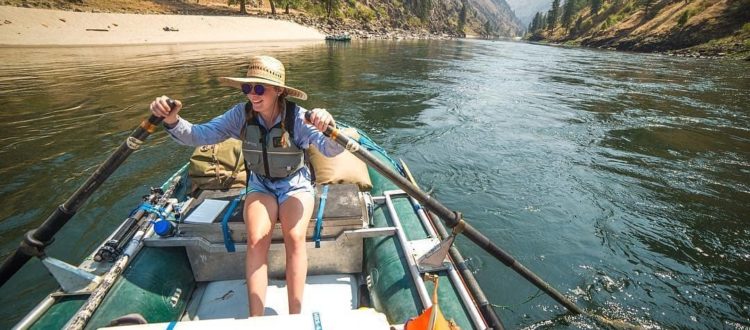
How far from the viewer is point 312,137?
3.95 metres

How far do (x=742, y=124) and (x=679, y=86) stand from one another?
32.4ft

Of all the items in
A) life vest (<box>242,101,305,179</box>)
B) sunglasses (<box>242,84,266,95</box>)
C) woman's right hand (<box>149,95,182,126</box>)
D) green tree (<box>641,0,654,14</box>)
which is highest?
green tree (<box>641,0,654,14</box>)

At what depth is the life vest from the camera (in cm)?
391

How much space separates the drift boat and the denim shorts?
0.36 meters

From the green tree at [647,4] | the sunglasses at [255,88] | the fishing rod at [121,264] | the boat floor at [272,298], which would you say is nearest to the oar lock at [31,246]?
the fishing rod at [121,264]

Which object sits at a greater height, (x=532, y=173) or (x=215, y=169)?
(x=215, y=169)

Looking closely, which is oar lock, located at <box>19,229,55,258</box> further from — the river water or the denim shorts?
the denim shorts

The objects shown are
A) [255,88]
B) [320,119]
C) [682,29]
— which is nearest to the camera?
[320,119]

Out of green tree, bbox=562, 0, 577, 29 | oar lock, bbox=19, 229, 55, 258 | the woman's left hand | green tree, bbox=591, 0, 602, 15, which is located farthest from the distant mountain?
oar lock, bbox=19, 229, 55, 258

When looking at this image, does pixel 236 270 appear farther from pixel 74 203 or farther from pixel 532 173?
pixel 532 173

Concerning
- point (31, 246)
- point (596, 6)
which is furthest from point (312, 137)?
point (596, 6)

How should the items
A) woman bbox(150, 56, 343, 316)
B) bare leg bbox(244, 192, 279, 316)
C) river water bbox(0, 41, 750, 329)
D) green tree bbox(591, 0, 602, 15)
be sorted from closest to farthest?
1. bare leg bbox(244, 192, 279, 316)
2. woman bbox(150, 56, 343, 316)
3. river water bbox(0, 41, 750, 329)
4. green tree bbox(591, 0, 602, 15)

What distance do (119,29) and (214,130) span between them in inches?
2041

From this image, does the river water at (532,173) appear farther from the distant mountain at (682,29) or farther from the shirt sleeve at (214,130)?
the distant mountain at (682,29)
